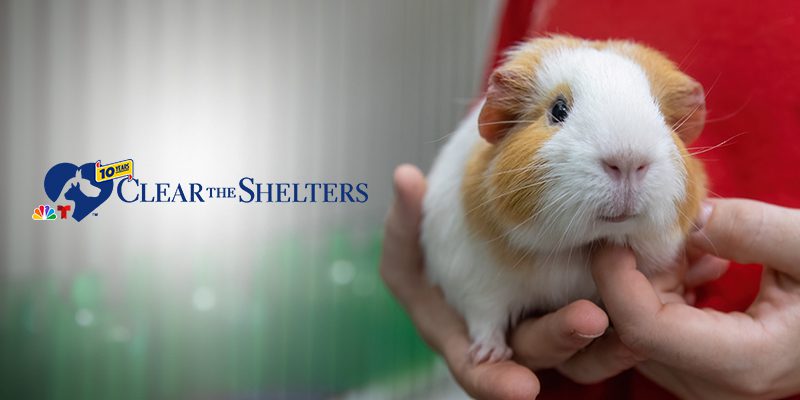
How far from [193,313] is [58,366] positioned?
434mm

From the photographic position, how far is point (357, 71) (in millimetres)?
2330

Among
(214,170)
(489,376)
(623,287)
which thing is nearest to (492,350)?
(489,376)

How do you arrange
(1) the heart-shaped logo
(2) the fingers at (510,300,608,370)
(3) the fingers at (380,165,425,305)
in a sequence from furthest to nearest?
1. (1) the heart-shaped logo
2. (3) the fingers at (380,165,425,305)
3. (2) the fingers at (510,300,608,370)

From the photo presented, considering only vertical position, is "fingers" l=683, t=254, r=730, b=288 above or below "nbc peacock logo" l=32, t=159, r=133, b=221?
below

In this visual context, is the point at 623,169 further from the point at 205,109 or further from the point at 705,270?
the point at 205,109

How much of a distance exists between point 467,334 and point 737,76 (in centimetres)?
66

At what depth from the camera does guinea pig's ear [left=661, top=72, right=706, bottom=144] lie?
92cm

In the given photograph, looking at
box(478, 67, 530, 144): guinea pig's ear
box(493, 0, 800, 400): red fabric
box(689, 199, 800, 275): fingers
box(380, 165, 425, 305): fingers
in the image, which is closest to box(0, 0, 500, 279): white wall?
box(380, 165, 425, 305): fingers

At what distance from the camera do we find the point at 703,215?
94 cm

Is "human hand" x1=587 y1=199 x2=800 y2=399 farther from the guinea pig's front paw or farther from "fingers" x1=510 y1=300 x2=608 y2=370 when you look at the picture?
the guinea pig's front paw

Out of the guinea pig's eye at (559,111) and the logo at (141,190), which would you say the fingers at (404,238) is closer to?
the guinea pig's eye at (559,111)

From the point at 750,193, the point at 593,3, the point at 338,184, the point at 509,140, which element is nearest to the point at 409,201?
the point at 509,140

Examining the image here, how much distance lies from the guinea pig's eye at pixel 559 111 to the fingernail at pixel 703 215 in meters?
0.27

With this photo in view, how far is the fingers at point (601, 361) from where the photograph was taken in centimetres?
98
